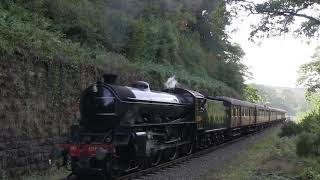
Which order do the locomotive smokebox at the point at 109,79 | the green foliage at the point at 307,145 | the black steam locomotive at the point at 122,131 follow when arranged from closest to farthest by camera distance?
the black steam locomotive at the point at 122,131, the locomotive smokebox at the point at 109,79, the green foliage at the point at 307,145

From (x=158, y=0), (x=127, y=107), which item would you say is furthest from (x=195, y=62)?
(x=127, y=107)

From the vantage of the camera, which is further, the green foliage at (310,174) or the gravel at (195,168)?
the gravel at (195,168)

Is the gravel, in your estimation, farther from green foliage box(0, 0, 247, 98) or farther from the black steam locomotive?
green foliage box(0, 0, 247, 98)

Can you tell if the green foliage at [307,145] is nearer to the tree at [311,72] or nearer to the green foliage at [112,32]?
the green foliage at [112,32]

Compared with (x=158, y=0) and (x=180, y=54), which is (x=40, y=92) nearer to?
(x=158, y=0)

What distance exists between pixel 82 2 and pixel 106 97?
503 inches

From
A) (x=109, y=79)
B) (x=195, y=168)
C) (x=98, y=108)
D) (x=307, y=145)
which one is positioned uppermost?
(x=109, y=79)

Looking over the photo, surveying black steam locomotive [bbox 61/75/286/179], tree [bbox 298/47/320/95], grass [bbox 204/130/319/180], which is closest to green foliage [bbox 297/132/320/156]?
grass [bbox 204/130/319/180]

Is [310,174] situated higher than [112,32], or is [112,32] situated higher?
[112,32]

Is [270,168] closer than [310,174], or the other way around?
[310,174]

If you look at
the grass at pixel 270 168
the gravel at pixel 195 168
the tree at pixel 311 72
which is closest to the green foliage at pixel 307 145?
the grass at pixel 270 168

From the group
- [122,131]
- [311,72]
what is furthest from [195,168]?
[311,72]

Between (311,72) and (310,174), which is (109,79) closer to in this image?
(310,174)

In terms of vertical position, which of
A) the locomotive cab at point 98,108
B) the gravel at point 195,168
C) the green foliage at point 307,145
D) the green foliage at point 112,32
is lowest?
the gravel at point 195,168
